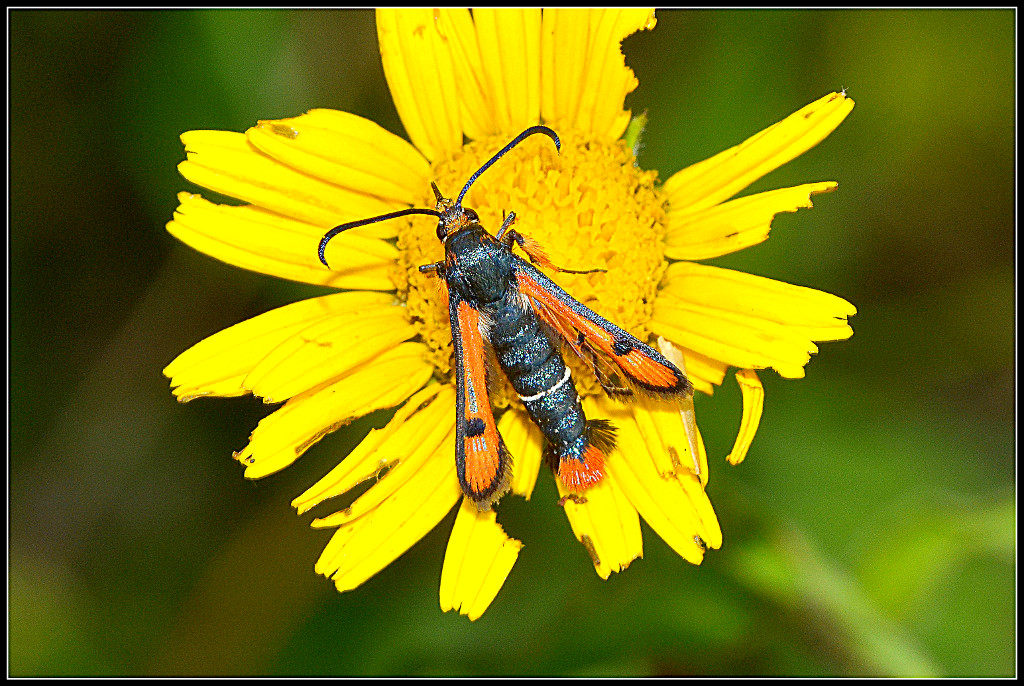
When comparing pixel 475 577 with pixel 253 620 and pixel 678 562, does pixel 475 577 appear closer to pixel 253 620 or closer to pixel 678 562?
pixel 678 562

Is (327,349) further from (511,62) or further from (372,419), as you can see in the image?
(511,62)

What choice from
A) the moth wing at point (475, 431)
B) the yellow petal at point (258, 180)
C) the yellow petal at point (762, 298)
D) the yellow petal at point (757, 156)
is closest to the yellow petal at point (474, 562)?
the moth wing at point (475, 431)

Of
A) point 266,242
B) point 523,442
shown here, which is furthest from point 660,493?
point 266,242

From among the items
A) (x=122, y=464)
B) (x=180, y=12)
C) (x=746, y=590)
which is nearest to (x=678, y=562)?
(x=746, y=590)

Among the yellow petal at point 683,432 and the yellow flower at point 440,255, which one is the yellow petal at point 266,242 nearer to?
the yellow flower at point 440,255

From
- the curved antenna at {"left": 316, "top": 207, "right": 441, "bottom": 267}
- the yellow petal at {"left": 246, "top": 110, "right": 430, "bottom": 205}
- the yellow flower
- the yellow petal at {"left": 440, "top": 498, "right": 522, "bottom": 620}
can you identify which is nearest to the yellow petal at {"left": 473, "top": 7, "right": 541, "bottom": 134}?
the yellow flower

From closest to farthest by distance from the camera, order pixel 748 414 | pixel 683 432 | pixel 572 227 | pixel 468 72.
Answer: pixel 748 414
pixel 683 432
pixel 572 227
pixel 468 72
